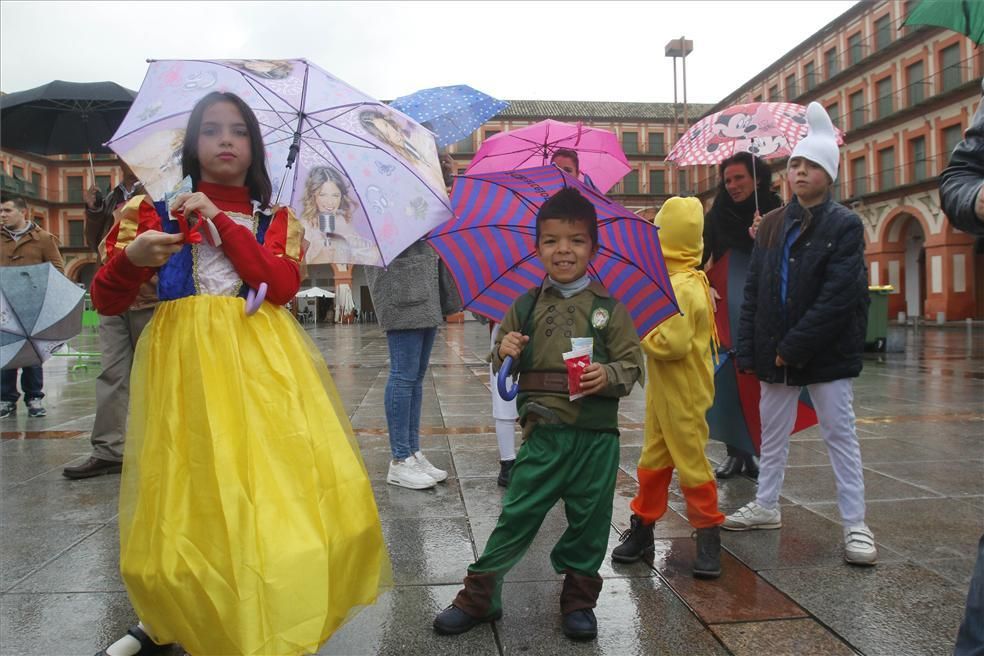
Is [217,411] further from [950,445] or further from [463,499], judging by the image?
[950,445]

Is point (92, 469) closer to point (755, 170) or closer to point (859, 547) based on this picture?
point (859, 547)

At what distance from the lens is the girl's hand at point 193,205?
2049 mm

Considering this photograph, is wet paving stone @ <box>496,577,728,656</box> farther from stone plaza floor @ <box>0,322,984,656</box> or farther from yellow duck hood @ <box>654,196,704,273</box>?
yellow duck hood @ <box>654,196,704,273</box>

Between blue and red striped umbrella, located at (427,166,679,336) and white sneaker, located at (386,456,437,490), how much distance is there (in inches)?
66.2

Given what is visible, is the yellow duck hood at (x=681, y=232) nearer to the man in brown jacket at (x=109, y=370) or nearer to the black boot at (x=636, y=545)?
the black boot at (x=636, y=545)

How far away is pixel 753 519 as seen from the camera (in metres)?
3.53

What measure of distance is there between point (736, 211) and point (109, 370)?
4.05 meters

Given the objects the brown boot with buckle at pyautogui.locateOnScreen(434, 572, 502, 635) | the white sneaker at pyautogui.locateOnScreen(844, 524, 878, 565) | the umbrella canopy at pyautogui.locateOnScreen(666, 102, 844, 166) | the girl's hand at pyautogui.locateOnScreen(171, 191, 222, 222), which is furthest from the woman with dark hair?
the girl's hand at pyautogui.locateOnScreen(171, 191, 222, 222)

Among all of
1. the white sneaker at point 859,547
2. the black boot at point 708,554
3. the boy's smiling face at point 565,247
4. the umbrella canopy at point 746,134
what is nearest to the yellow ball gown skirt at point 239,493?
the boy's smiling face at point 565,247

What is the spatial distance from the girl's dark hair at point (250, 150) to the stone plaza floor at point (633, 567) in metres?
1.51

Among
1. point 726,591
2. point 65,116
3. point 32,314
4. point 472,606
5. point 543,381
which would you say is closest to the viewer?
point 472,606

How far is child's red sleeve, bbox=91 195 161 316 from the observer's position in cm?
213

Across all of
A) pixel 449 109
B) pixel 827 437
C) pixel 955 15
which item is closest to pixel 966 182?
pixel 955 15

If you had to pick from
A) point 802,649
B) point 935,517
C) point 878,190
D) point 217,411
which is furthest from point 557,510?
point 878,190
